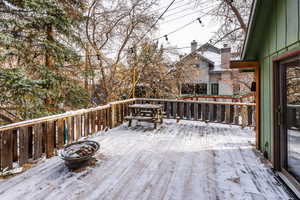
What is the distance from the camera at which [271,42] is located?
287 centimetres

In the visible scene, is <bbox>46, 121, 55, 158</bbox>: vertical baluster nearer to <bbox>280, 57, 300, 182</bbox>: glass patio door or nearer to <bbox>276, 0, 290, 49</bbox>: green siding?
<bbox>280, 57, 300, 182</bbox>: glass patio door

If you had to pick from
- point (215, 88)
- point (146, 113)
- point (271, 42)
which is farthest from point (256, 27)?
point (215, 88)

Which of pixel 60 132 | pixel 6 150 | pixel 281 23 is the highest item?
pixel 281 23

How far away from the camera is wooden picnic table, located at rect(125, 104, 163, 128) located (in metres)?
5.48

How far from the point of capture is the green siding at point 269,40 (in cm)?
213

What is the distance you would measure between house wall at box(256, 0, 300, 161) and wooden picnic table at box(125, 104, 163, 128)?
3.01m

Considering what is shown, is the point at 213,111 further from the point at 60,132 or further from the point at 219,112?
the point at 60,132

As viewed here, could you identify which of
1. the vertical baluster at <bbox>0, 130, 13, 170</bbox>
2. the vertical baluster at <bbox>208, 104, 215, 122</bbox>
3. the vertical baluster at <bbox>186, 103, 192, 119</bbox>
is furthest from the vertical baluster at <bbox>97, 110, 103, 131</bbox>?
the vertical baluster at <bbox>208, 104, 215, 122</bbox>

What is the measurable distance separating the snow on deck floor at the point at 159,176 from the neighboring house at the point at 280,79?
34 cm

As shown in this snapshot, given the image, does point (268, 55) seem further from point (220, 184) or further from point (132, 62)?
point (132, 62)

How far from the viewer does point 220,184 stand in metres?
2.34

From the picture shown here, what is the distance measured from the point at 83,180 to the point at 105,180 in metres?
0.33

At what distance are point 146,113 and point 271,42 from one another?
158 inches

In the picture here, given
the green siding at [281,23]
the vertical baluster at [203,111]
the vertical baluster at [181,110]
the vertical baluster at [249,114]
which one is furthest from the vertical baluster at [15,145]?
the vertical baluster at [249,114]
